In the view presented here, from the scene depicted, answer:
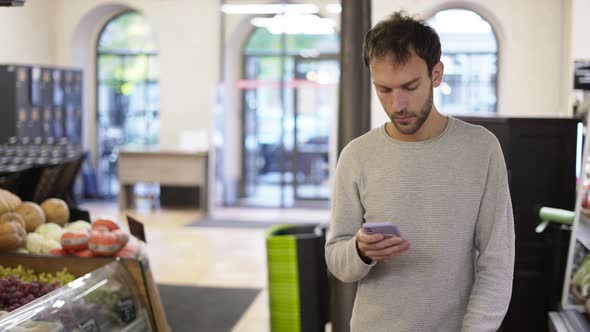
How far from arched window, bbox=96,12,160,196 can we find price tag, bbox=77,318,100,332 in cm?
1217

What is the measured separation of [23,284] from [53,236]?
0.89 meters

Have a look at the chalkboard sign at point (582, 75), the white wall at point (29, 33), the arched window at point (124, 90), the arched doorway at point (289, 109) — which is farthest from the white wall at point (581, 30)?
the white wall at point (29, 33)

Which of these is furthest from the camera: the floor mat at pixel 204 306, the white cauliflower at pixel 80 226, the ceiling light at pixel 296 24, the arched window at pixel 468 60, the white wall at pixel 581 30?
the arched window at pixel 468 60

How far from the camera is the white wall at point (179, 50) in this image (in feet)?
47.5

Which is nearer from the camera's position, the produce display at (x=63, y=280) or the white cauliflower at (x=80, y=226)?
the produce display at (x=63, y=280)

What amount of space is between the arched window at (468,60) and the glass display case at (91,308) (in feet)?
36.3

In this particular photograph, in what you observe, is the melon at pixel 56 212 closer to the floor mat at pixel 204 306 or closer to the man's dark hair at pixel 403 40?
the floor mat at pixel 204 306

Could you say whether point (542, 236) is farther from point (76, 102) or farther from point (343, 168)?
point (76, 102)

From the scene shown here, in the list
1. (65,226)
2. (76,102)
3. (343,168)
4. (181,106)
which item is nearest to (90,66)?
(76,102)

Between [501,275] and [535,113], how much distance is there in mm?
11605

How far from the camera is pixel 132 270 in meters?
3.72

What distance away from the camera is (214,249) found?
10.1m

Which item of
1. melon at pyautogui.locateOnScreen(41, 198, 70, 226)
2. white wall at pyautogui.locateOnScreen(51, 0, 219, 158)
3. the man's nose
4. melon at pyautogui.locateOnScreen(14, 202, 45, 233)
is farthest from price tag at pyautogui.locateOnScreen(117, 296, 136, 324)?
white wall at pyautogui.locateOnScreen(51, 0, 219, 158)

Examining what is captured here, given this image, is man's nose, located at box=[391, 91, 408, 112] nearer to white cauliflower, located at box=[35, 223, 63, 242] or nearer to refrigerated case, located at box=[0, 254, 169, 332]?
refrigerated case, located at box=[0, 254, 169, 332]
